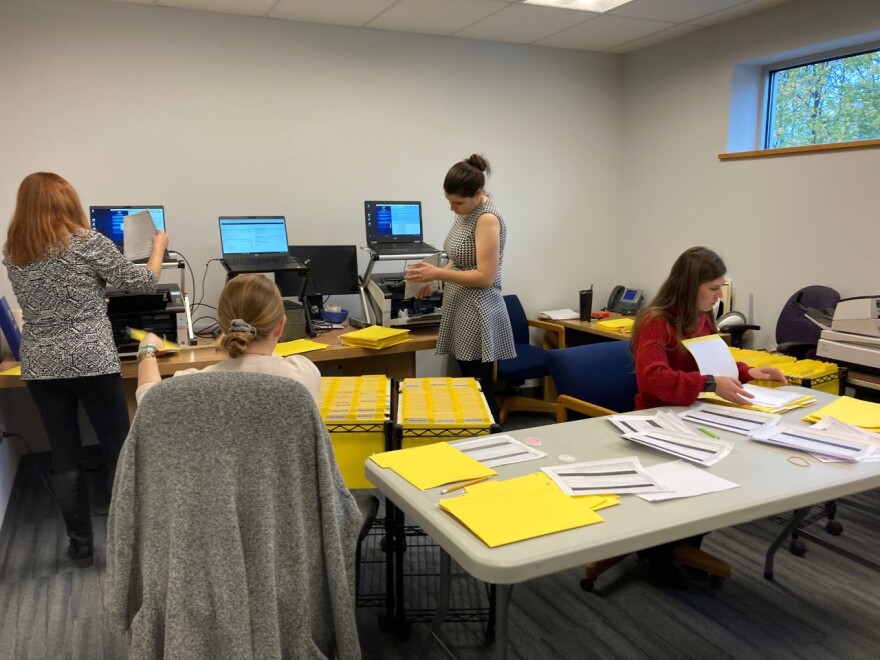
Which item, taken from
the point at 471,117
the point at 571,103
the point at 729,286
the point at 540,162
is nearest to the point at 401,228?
the point at 471,117

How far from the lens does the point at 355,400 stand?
2.18 meters

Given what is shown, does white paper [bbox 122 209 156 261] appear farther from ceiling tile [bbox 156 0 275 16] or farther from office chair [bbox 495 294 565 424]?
office chair [bbox 495 294 565 424]

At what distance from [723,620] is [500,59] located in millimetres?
3589

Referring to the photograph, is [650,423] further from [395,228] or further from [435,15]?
[435,15]

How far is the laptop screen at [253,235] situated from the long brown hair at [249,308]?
1939mm

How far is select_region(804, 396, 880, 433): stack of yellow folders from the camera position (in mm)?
1960

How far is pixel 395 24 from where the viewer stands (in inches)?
153

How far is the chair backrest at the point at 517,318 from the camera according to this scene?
4.49m

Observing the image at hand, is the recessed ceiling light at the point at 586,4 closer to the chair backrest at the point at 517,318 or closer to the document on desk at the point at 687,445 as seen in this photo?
the chair backrest at the point at 517,318

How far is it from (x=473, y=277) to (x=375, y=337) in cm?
65

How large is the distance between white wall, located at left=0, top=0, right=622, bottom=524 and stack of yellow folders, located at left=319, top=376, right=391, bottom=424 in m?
1.75

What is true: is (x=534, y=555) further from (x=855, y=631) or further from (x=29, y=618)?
(x=29, y=618)

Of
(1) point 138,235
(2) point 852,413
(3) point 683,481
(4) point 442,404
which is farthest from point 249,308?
(2) point 852,413

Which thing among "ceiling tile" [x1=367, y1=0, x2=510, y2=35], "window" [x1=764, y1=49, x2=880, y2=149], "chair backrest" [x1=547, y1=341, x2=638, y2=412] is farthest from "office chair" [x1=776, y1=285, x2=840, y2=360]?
"ceiling tile" [x1=367, y1=0, x2=510, y2=35]
